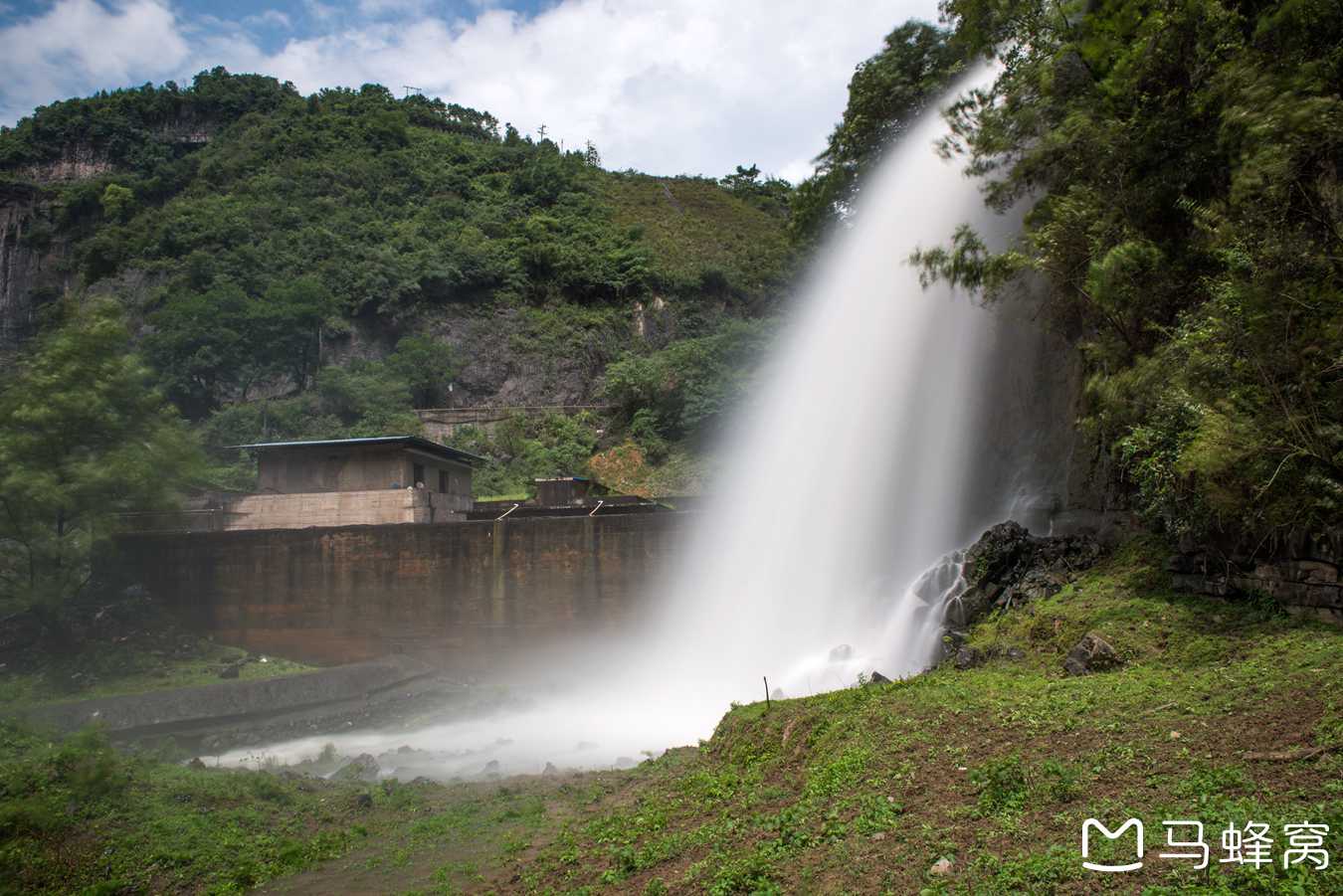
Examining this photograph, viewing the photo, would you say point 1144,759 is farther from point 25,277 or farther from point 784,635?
point 25,277

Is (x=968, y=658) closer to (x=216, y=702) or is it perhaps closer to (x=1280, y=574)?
(x=1280, y=574)

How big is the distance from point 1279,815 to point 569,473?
31419 millimetres

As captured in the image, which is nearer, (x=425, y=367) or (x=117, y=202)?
(x=425, y=367)

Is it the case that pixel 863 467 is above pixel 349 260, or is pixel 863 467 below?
below

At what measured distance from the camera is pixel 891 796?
17.2 ft

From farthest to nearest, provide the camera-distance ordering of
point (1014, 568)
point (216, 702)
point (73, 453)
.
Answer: point (73, 453) → point (216, 702) → point (1014, 568)

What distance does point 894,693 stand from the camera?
7676 mm

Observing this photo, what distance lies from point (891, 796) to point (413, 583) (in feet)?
55.1

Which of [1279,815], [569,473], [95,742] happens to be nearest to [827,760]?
[1279,815]

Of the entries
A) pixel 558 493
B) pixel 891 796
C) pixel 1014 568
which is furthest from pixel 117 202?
pixel 891 796

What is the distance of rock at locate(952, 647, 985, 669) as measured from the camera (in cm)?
932

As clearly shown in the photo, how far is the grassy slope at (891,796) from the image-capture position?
13.9ft

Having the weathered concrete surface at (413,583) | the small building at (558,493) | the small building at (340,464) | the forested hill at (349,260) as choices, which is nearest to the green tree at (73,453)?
the weathered concrete surface at (413,583)

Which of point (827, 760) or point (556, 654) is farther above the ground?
point (827, 760)
